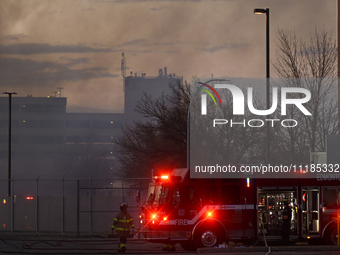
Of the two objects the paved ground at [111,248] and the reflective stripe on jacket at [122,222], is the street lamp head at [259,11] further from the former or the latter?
the reflective stripe on jacket at [122,222]

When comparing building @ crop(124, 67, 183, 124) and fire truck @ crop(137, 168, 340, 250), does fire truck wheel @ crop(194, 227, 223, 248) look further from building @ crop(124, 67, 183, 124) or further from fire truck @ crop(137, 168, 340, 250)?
building @ crop(124, 67, 183, 124)

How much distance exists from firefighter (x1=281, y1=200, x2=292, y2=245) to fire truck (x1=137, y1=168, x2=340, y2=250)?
0.41 metres

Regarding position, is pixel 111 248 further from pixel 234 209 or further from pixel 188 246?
pixel 234 209

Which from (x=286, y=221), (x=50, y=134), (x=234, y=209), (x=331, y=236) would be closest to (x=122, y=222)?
(x=234, y=209)

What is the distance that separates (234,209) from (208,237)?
1.25 meters

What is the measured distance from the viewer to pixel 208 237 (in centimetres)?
1523

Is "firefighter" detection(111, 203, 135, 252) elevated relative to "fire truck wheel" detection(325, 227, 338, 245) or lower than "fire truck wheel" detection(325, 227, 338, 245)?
elevated

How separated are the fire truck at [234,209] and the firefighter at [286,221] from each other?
41 cm

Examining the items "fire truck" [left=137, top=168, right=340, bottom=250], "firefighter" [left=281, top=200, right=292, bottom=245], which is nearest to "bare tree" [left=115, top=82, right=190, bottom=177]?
"fire truck" [left=137, top=168, right=340, bottom=250]

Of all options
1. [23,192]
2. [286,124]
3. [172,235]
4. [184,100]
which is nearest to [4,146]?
[23,192]

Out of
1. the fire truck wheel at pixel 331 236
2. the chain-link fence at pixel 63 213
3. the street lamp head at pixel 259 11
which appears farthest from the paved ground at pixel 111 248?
the street lamp head at pixel 259 11

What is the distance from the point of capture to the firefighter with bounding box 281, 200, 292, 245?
49.3 ft

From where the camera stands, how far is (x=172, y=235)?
15062 millimetres

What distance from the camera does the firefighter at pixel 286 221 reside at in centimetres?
1503
